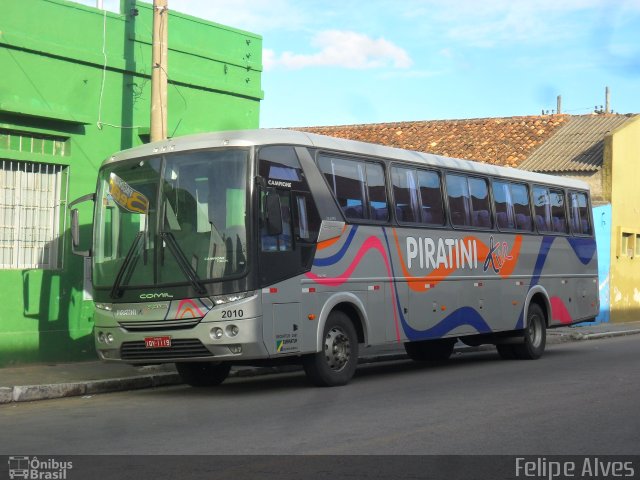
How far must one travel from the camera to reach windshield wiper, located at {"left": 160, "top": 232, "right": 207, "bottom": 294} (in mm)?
11586

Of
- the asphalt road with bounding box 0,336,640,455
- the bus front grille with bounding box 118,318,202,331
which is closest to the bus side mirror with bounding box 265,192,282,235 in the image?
the bus front grille with bounding box 118,318,202,331

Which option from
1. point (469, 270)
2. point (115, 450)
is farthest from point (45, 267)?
point (115, 450)

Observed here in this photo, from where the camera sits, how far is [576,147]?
32906mm

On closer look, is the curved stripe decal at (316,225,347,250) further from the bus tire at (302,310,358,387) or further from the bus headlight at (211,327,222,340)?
the bus headlight at (211,327,222,340)

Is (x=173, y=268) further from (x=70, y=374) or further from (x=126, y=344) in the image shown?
(x=70, y=374)

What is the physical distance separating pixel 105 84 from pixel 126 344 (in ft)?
17.3

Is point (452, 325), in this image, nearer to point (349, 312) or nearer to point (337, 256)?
point (349, 312)

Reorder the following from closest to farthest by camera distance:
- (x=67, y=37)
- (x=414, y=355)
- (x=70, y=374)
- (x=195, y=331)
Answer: (x=195, y=331), (x=70, y=374), (x=67, y=37), (x=414, y=355)

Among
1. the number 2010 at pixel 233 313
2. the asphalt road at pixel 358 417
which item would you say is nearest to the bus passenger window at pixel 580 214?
the asphalt road at pixel 358 417

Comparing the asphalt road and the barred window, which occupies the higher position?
the barred window

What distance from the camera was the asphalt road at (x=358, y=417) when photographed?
26.7 ft

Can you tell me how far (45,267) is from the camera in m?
15.1

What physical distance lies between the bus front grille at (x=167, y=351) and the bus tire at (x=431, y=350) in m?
6.57

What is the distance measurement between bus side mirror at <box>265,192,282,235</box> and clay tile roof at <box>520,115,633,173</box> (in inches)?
833
